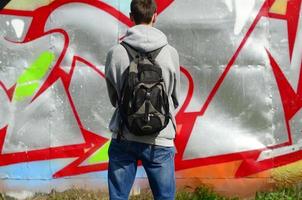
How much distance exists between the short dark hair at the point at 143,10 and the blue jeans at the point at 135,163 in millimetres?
748

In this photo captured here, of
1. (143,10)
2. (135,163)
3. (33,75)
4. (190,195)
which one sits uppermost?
(143,10)

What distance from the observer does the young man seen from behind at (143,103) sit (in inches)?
138

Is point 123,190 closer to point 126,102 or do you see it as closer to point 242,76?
point 126,102

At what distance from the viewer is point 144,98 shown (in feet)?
11.4

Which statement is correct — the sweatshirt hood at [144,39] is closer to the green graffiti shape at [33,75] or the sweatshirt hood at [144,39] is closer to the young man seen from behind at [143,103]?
the young man seen from behind at [143,103]

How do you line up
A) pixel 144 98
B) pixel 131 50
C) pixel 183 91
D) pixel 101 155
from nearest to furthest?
pixel 144 98, pixel 131 50, pixel 183 91, pixel 101 155

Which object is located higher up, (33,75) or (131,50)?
(131,50)

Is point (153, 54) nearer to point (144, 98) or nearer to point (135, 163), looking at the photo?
point (144, 98)

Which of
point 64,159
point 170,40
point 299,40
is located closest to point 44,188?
point 64,159

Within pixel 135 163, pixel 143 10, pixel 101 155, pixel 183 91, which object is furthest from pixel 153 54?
pixel 101 155

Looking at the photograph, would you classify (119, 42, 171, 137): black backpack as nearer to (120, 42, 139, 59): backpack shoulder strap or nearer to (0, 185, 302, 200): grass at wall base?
(120, 42, 139, 59): backpack shoulder strap

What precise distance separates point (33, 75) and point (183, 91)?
138cm

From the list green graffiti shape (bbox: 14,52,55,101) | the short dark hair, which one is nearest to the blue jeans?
the short dark hair

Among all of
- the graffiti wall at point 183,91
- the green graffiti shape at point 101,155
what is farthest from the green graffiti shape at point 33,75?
the green graffiti shape at point 101,155
